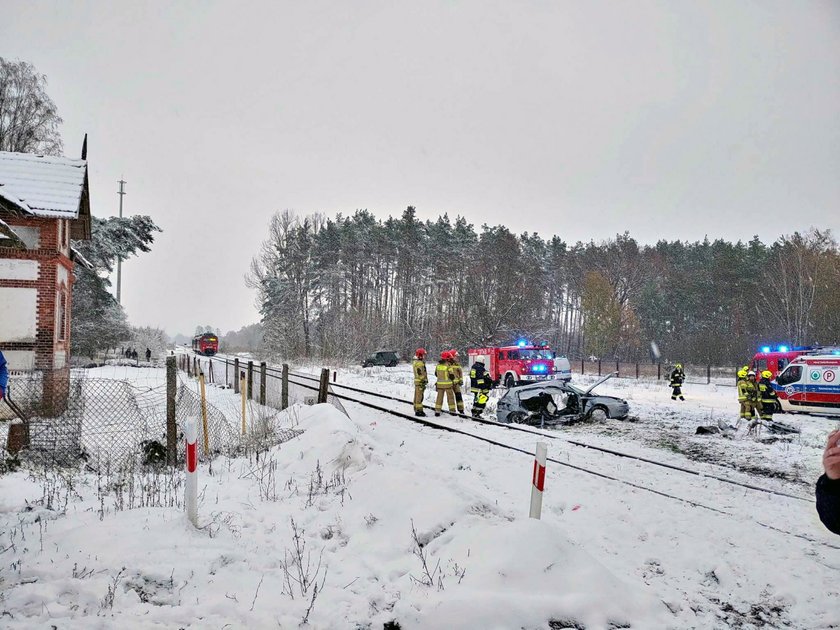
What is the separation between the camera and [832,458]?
177 centimetres

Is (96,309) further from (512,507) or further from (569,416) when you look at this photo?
(512,507)

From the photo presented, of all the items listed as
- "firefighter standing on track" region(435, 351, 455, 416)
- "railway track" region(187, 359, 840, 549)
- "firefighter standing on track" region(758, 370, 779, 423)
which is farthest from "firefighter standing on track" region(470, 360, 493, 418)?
"firefighter standing on track" region(758, 370, 779, 423)

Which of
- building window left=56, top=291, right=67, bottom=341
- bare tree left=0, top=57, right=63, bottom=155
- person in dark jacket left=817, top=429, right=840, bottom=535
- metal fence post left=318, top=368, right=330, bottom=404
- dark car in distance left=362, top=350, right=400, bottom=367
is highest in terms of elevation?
bare tree left=0, top=57, right=63, bottom=155

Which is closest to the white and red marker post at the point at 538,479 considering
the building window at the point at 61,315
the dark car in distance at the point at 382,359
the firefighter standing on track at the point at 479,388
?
the firefighter standing on track at the point at 479,388

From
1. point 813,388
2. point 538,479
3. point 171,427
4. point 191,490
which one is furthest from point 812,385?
point 191,490

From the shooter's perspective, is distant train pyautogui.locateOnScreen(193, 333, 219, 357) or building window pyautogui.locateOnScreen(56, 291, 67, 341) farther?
distant train pyautogui.locateOnScreen(193, 333, 219, 357)

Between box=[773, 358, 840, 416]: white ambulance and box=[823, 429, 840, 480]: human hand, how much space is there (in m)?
Answer: 18.6

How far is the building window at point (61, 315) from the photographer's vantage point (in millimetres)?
15563

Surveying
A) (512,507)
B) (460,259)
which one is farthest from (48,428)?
(460,259)

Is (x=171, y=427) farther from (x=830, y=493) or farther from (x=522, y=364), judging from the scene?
(x=522, y=364)

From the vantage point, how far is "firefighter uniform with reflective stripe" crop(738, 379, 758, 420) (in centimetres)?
1340

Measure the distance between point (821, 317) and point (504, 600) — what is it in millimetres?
42334

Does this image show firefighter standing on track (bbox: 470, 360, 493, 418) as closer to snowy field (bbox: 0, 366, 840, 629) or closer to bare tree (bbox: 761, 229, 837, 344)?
snowy field (bbox: 0, 366, 840, 629)

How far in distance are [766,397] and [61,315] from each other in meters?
22.6
